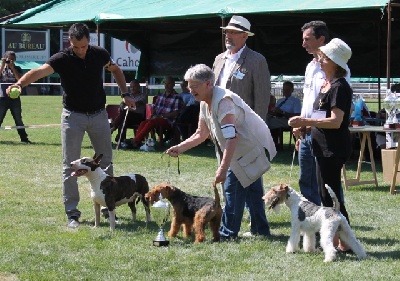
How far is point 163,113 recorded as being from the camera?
15.3 meters

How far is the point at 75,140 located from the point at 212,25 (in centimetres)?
1019

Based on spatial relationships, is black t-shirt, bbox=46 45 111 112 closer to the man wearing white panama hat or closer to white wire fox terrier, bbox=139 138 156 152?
the man wearing white panama hat

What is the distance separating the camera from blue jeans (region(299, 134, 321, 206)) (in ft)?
21.8

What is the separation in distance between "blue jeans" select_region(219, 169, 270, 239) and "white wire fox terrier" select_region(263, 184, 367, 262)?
11.6 inches

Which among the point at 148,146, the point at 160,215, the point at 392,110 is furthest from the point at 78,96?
the point at 148,146

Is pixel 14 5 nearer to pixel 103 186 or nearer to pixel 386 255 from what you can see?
pixel 103 186

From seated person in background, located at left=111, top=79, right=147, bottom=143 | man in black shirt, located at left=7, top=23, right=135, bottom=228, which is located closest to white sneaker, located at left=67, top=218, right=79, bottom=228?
man in black shirt, located at left=7, top=23, right=135, bottom=228

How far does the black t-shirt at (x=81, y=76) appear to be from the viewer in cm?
724

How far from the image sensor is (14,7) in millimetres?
62719

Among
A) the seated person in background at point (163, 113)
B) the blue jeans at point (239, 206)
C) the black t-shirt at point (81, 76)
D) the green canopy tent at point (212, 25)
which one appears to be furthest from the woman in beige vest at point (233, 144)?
the seated person in background at point (163, 113)

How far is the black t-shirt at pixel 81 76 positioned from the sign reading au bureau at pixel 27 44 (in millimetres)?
51466

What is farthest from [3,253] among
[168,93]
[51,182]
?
[168,93]

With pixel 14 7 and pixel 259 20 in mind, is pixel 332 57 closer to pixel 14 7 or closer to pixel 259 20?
pixel 259 20

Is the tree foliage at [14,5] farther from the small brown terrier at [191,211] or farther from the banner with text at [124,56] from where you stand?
the small brown terrier at [191,211]
